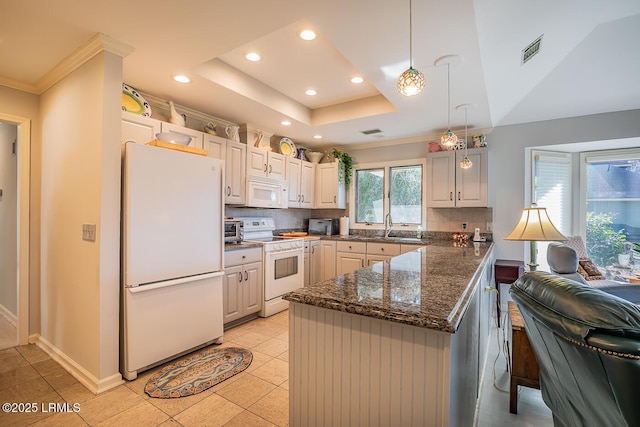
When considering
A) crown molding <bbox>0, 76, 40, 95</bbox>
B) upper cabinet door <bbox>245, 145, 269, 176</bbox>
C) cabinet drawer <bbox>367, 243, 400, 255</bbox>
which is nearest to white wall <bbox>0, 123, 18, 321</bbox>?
crown molding <bbox>0, 76, 40, 95</bbox>

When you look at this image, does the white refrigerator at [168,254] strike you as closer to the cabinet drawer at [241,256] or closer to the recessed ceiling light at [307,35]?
the cabinet drawer at [241,256]

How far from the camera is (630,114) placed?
11.3 feet

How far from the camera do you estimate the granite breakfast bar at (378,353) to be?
0.95m

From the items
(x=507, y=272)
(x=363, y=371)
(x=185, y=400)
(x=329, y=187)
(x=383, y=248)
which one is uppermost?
(x=329, y=187)

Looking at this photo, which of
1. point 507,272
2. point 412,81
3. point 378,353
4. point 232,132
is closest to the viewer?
point 378,353

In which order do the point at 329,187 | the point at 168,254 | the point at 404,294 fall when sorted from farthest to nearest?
the point at 329,187 → the point at 168,254 → the point at 404,294

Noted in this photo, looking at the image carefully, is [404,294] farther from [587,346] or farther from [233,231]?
[233,231]

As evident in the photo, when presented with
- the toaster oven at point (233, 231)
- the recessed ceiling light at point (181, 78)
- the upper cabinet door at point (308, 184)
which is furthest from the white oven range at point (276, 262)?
the recessed ceiling light at point (181, 78)

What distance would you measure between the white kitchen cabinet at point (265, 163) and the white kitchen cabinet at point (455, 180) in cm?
214

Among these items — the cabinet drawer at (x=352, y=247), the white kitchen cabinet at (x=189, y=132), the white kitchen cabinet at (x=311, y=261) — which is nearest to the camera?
the white kitchen cabinet at (x=189, y=132)

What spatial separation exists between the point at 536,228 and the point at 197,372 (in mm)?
2865

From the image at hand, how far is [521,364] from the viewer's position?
1.90m

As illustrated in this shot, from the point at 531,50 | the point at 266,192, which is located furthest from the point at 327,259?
the point at 531,50

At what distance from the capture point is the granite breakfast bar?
95cm
